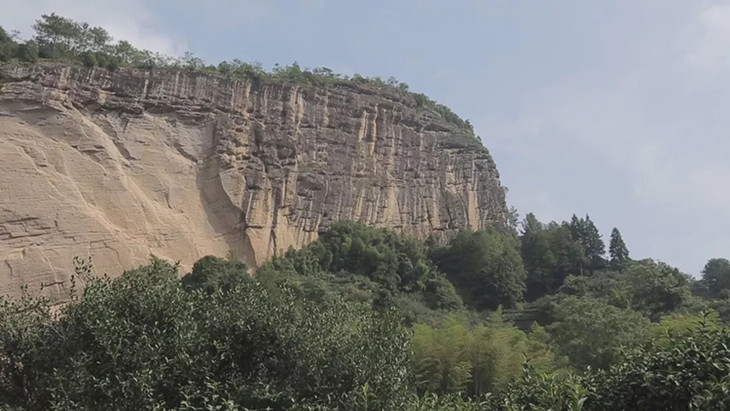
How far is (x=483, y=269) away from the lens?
3534cm

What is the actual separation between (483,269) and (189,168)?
1638 cm

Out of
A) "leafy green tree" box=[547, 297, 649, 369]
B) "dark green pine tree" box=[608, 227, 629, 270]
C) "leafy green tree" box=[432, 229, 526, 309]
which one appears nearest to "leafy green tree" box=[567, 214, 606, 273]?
"dark green pine tree" box=[608, 227, 629, 270]

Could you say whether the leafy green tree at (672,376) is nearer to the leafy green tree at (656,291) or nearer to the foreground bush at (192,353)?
the foreground bush at (192,353)

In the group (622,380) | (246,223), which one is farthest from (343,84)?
(622,380)

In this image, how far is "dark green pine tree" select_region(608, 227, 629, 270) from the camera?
4100cm

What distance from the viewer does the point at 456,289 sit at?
116 feet

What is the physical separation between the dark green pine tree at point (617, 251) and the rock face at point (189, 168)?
1043cm

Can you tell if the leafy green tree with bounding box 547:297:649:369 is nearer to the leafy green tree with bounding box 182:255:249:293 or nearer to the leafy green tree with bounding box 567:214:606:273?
the leafy green tree with bounding box 182:255:249:293

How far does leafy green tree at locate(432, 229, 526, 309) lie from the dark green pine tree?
7673 millimetres

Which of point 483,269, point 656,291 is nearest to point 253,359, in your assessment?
point 656,291

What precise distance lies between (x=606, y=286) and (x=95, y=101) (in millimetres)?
25986

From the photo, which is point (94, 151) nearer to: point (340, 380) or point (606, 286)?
A: point (340, 380)

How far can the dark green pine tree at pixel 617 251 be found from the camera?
135ft

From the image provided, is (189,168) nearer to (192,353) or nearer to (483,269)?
(483,269)
